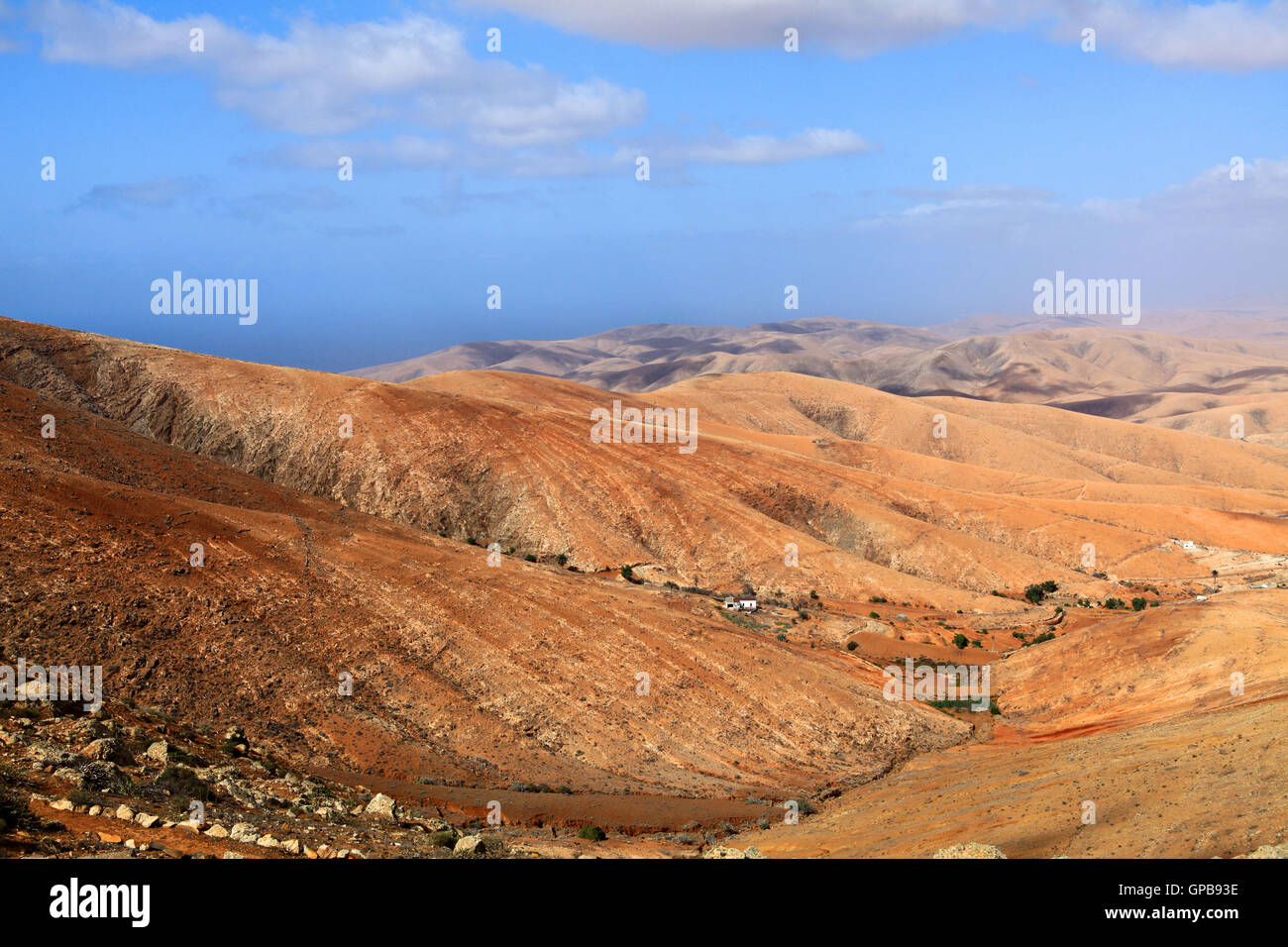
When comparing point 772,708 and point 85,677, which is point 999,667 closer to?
point 772,708

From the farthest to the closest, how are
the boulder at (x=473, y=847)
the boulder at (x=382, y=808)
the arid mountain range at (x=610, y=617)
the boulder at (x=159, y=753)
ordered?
the arid mountain range at (x=610, y=617)
the boulder at (x=382, y=808)
the boulder at (x=159, y=753)
the boulder at (x=473, y=847)

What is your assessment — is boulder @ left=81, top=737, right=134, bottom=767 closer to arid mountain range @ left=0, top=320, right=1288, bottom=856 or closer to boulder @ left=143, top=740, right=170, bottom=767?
boulder @ left=143, top=740, right=170, bottom=767

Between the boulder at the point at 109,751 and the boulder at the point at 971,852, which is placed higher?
the boulder at the point at 109,751

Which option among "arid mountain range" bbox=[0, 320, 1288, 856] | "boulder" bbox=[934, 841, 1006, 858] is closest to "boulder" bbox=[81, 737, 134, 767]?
"arid mountain range" bbox=[0, 320, 1288, 856]

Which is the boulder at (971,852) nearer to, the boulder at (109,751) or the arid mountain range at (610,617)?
the arid mountain range at (610,617)

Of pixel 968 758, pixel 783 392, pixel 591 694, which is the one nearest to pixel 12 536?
pixel 591 694

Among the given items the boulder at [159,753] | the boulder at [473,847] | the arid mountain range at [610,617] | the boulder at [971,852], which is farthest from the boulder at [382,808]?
A: the boulder at [971,852]

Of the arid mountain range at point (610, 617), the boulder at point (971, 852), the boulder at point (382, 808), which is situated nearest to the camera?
the boulder at point (971, 852)

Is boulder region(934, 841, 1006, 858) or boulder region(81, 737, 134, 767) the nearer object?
boulder region(934, 841, 1006, 858)

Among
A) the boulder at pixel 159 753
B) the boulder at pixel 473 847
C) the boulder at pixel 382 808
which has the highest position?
the boulder at pixel 159 753
